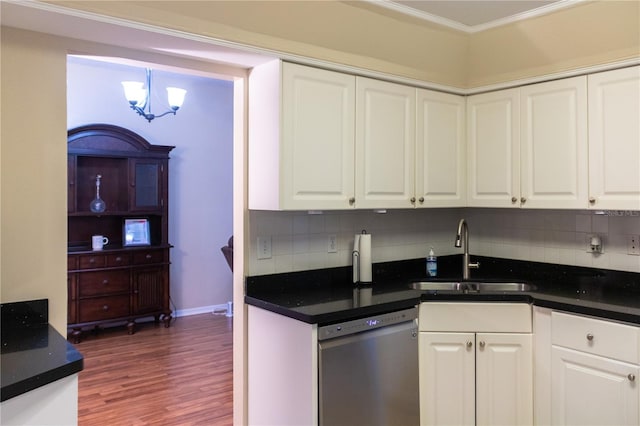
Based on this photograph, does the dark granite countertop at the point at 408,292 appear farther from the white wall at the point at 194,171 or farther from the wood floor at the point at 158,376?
the white wall at the point at 194,171

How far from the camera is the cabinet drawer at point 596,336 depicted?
2207 millimetres

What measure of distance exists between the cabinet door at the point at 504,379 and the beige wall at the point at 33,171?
205 cm

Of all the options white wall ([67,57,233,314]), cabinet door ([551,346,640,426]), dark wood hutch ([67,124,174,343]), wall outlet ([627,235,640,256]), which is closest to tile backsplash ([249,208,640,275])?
wall outlet ([627,235,640,256])

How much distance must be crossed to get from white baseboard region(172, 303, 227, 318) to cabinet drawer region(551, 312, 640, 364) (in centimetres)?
434

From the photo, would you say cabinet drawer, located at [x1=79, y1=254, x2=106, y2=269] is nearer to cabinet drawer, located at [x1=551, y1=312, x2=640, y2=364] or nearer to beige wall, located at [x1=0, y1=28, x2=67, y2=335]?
beige wall, located at [x1=0, y1=28, x2=67, y2=335]

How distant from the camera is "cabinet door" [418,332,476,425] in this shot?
2613 mm

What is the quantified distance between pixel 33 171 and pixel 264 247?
116 centimetres

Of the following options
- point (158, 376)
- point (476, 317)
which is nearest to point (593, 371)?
point (476, 317)

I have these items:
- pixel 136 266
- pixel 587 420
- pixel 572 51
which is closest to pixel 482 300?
pixel 587 420

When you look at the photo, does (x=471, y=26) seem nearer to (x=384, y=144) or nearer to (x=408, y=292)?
(x=384, y=144)

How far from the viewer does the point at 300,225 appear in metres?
2.86

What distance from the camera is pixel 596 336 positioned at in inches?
90.9

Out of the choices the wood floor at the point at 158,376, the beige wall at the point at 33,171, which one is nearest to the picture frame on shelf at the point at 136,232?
the wood floor at the point at 158,376

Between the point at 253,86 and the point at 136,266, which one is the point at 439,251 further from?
the point at 136,266
